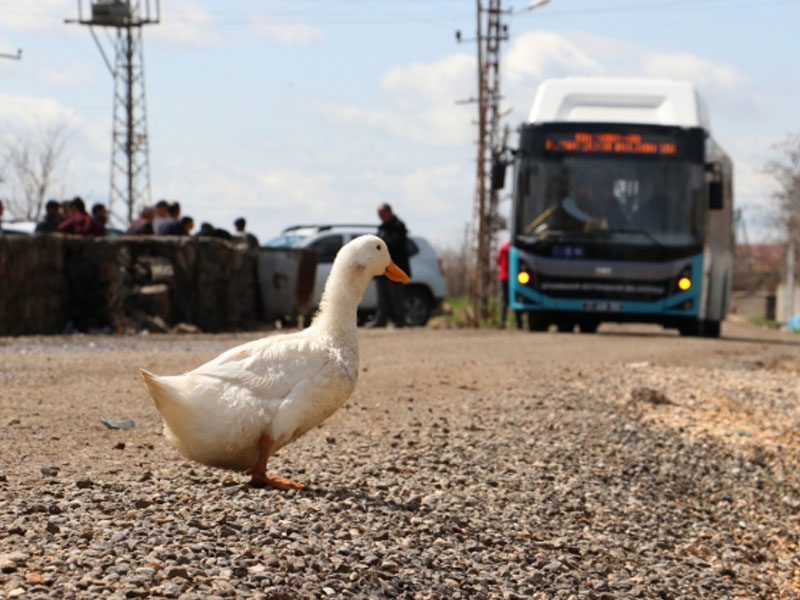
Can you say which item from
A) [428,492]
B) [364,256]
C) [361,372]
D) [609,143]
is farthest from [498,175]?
[364,256]

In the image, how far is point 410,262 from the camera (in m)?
26.0

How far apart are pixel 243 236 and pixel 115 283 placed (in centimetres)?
446

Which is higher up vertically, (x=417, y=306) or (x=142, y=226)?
(x=142, y=226)

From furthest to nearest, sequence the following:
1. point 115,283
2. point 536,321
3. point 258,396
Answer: point 536,321, point 115,283, point 258,396

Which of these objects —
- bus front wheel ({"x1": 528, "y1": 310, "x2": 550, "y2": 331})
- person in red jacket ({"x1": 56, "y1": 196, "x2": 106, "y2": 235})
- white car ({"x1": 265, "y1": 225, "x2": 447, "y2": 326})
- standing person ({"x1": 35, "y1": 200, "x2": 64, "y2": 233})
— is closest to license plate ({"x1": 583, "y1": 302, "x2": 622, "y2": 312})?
bus front wheel ({"x1": 528, "y1": 310, "x2": 550, "y2": 331})

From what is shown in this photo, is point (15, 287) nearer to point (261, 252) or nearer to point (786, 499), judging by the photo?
point (261, 252)

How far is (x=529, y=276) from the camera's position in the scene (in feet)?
72.8

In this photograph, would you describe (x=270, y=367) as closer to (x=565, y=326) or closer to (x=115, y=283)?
(x=115, y=283)

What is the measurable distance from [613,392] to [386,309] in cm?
980

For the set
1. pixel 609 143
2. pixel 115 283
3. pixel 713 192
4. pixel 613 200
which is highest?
pixel 609 143

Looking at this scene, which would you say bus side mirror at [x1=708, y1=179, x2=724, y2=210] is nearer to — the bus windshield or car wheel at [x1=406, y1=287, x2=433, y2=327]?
the bus windshield

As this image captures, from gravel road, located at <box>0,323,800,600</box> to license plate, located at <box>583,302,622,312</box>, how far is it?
6.46 metres

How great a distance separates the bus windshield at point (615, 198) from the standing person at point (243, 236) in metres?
4.92

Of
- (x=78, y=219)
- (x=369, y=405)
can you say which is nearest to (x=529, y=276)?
(x=78, y=219)
